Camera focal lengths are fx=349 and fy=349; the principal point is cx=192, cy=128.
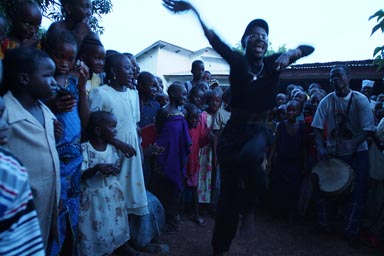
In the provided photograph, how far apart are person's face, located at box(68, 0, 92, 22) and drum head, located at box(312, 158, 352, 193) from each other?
10.9 ft

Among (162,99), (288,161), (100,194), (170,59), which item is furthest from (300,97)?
(170,59)

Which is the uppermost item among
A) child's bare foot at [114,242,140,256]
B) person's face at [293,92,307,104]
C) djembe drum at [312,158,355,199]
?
person's face at [293,92,307,104]

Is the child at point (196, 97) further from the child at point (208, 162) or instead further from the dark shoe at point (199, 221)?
the dark shoe at point (199, 221)

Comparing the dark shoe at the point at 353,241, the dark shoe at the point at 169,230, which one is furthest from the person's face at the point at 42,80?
the dark shoe at the point at 353,241

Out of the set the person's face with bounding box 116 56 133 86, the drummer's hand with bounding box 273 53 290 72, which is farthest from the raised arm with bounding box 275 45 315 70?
the person's face with bounding box 116 56 133 86

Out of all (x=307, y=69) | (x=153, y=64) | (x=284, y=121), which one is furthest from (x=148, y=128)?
(x=153, y=64)

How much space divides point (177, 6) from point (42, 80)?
5.08ft

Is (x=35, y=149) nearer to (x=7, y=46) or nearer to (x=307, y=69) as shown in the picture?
(x=7, y=46)

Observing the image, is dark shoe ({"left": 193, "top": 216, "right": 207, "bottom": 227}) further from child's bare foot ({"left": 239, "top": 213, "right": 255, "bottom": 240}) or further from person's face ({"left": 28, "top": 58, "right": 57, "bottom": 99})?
person's face ({"left": 28, "top": 58, "right": 57, "bottom": 99})

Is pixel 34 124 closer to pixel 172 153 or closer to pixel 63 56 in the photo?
pixel 63 56

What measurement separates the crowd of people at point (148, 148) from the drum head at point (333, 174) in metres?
0.03

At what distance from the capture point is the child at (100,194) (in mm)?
2807

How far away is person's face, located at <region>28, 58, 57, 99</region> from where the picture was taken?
190 cm

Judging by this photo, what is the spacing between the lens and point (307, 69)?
11.9 metres
